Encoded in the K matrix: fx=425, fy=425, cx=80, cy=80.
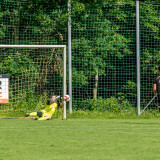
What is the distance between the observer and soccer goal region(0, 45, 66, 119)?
13219 mm

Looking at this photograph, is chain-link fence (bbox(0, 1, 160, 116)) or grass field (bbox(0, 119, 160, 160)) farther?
chain-link fence (bbox(0, 1, 160, 116))

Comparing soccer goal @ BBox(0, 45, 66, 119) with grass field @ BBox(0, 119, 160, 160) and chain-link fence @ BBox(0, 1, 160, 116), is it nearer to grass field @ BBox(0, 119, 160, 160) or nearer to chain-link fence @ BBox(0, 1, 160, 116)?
chain-link fence @ BBox(0, 1, 160, 116)

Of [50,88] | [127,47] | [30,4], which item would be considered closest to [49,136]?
[50,88]

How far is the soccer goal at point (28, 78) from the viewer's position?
1322cm

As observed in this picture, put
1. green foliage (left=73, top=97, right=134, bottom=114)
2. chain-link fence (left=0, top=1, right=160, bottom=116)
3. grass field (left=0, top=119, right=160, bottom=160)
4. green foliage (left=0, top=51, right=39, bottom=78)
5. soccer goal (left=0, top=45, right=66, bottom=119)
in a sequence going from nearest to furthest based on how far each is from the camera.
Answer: grass field (left=0, top=119, right=160, bottom=160)
soccer goal (left=0, top=45, right=66, bottom=119)
green foliage (left=0, top=51, right=39, bottom=78)
green foliage (left=73, top=97, right=134, bottom=114)
chain-link fence (left=0, top=1, right=160, bottom=116)

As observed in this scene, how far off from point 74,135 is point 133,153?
2.30 m

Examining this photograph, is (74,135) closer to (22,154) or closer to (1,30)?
(22,154)

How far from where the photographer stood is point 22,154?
5.60 m


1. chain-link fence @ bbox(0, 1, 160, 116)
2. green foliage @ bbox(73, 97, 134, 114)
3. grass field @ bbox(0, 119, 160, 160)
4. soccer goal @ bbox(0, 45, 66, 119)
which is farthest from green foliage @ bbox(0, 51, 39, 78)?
grass field @ bbox(0, 119, 160, 160)

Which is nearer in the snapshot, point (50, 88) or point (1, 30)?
point (50, 88)

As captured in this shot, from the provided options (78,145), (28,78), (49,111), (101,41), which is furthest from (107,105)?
(78,145)

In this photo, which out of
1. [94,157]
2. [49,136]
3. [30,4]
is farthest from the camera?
[30,4]

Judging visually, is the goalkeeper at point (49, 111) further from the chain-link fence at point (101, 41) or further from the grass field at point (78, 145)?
the grass field at point (78, 145)

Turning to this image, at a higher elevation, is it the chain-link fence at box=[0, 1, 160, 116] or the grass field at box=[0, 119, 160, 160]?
the chain-link fence at box=[0, 1, 160, 116]
